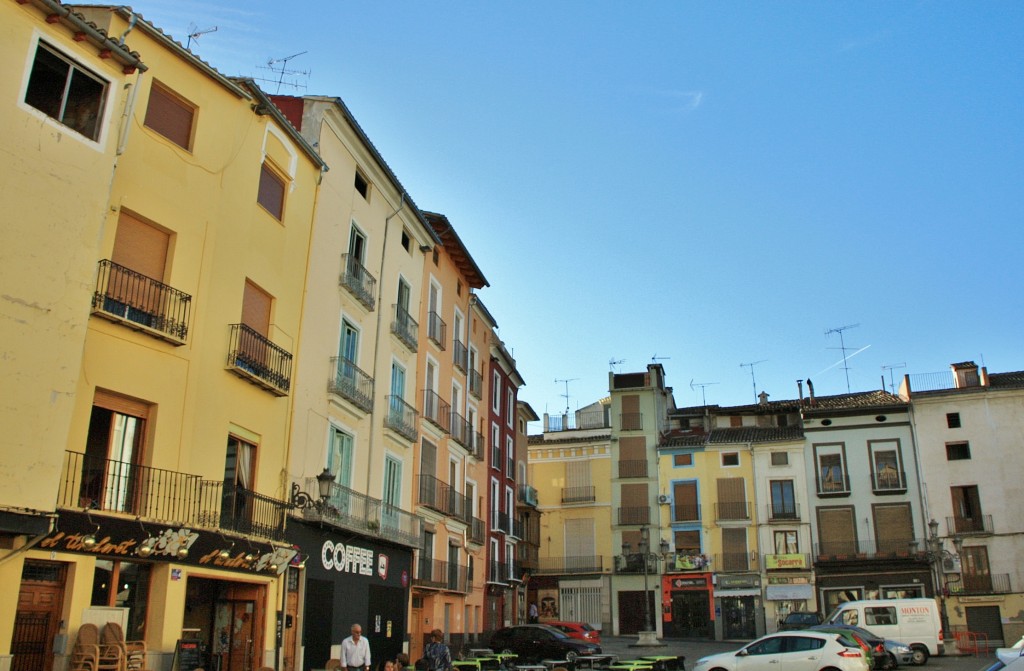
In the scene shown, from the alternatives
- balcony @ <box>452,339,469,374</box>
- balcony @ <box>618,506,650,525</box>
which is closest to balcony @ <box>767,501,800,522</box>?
balcony @ <box>618,506,650,525</box>

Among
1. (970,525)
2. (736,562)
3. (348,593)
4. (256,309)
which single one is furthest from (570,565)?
(256,309)

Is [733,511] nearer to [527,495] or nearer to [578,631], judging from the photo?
[527,495]

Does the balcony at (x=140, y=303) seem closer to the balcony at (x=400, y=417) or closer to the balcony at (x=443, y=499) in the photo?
the balcony at (x=400, y=417)

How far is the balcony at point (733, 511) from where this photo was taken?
4941 centimetres

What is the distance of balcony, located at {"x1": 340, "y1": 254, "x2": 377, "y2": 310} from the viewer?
24.4m

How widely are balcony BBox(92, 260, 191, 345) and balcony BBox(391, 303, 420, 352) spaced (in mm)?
10898

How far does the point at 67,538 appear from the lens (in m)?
13.8

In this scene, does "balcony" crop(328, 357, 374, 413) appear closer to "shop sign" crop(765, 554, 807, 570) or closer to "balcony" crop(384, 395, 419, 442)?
"balcony" crop(384, 395, 419, 442)

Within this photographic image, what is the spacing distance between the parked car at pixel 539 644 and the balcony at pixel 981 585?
901 inches

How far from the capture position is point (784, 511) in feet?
160

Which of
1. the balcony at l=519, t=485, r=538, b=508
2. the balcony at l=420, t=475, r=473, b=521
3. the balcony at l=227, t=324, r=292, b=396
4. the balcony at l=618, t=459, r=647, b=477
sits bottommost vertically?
the balcony at l=420, t=475, r=473, b=521

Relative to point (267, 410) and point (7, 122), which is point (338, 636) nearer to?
point (267, 410)

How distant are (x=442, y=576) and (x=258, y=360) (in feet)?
48.9

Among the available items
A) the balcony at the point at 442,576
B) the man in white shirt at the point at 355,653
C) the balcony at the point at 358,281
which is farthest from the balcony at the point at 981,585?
the man in white shirt at the point at 355,653
